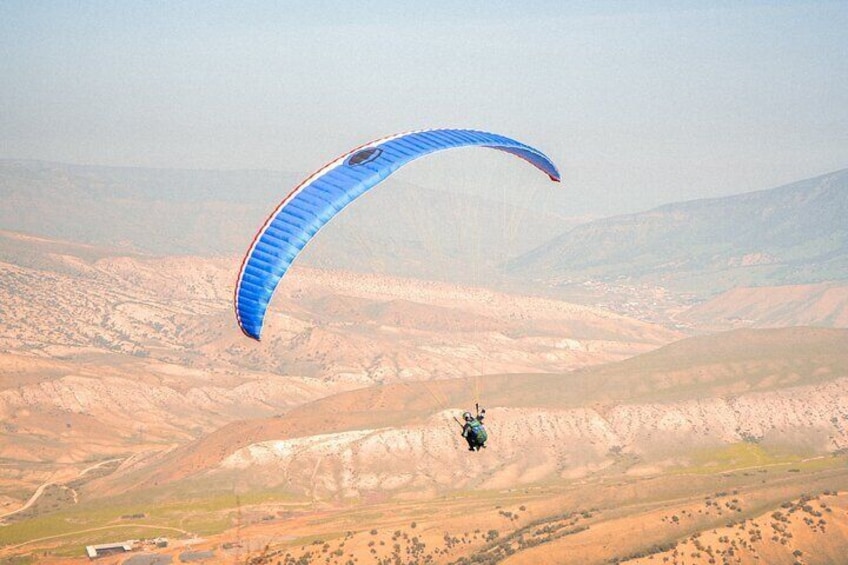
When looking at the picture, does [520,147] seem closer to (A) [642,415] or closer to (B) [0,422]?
(A) [642,415]

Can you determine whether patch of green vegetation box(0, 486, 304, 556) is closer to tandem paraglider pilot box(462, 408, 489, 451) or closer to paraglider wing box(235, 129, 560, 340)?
tandem paraglider pilot box(462, 408, 489, 451)

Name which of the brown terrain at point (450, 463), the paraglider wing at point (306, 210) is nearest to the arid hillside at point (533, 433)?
the brown terrain at point (450, 463)

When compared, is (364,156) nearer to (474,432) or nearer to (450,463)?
(474,432)

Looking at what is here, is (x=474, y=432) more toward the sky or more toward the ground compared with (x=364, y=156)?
more toward the ground

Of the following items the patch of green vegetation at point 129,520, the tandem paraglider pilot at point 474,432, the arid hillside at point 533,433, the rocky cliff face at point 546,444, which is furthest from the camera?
the arid hillside at point 533,433

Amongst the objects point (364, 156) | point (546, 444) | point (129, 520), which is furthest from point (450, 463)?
point (364, 156)

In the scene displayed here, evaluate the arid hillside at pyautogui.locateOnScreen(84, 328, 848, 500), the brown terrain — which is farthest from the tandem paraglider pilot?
the arid hillside at pyautogui.locateOnScreen(84, 328, 848, 500)

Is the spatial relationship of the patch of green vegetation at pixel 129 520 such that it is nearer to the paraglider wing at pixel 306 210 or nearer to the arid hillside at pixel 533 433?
the arid hillside at pixel 533 433

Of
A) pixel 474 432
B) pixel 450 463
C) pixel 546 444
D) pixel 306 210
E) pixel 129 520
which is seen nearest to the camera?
pixel 306 210
